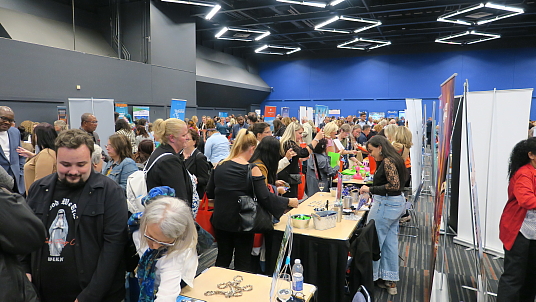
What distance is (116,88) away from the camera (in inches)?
354

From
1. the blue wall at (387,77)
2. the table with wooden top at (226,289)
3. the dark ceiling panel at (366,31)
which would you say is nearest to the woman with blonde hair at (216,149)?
the table with wooden top at (226,289)

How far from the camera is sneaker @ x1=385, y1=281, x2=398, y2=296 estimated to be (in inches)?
123

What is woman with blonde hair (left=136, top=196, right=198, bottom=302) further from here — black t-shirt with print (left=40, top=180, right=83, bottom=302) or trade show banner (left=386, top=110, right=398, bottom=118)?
trade show banner (left=386, top=110, right=398, bottom=118)

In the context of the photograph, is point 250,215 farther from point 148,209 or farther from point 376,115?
point 376,115

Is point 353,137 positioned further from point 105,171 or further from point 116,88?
point 116,88

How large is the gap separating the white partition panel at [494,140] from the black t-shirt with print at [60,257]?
3925mm

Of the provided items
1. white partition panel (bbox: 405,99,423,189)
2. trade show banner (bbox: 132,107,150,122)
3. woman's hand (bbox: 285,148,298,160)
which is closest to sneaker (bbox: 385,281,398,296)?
woman's hand (bbox: 285,148,298,160)

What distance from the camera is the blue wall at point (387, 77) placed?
15422mm

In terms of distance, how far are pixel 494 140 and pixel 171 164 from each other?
3.75 m

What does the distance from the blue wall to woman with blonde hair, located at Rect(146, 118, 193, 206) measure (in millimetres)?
16698

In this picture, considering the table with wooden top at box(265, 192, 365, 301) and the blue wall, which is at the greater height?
the blue wall

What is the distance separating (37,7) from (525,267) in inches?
417

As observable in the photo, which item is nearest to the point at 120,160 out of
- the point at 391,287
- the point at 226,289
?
the point at 226,289

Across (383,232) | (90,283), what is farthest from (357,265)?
(90,283)
